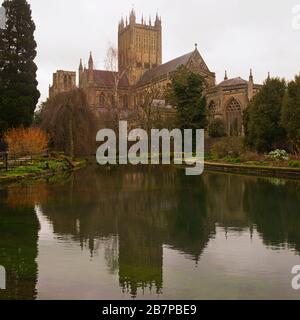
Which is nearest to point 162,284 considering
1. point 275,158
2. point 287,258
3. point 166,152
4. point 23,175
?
point 287,258

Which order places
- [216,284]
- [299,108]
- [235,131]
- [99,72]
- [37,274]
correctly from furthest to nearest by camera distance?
1. [99,72]
2. [235,131]
3. [299,108]
4. [37,274]
5. [216,284]

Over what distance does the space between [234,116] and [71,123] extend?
84.8 feet

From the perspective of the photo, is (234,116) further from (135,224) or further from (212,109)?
(135,224)

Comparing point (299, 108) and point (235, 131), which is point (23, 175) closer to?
point (299, 108)

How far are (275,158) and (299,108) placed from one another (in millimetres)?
3260

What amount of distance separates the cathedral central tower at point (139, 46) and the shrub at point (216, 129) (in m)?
35.9

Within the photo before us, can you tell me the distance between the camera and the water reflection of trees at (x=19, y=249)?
188 inches

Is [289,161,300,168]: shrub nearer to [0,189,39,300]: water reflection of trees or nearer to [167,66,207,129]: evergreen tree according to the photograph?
[0,189,39,300]: water reflection of trees

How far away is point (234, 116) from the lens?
52938 millimetres

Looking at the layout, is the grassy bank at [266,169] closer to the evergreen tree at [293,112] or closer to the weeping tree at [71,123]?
the evergreen tree at [293,112]

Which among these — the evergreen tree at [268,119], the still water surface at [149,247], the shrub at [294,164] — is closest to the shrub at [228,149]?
the evergreen tree at [268,119]

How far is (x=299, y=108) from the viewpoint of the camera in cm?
2542

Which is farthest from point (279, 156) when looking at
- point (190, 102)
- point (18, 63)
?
point (190, 102)

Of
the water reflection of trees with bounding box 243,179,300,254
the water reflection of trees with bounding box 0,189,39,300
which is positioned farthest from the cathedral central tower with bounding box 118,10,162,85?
the water reflection of trees with bounding box 0,189,39,300
